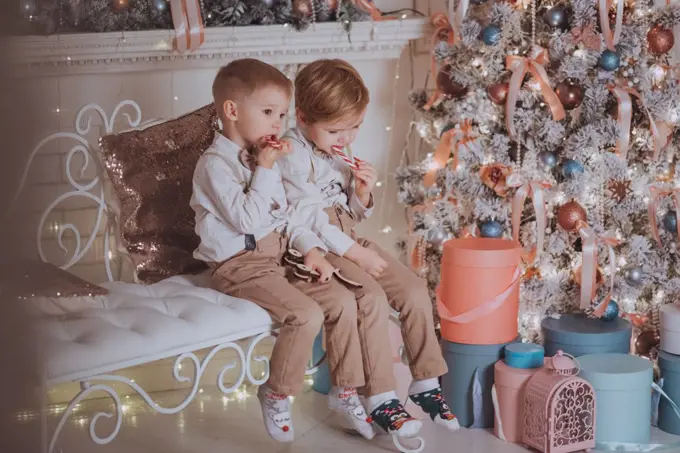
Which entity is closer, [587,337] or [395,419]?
[395,419]

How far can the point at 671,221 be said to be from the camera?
111 inches

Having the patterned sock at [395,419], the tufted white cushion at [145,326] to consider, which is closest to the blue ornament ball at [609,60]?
the patterned sock at [395,419]

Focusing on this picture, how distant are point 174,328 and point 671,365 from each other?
1572 mm

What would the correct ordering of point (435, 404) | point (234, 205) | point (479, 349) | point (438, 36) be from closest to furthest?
point (234, 205), point (435, 404), point (479, 349), point (438, 36)

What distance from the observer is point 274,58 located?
3104 millimetres

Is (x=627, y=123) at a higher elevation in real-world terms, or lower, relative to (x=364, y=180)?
higher

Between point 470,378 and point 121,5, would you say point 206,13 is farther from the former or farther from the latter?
point 470,378

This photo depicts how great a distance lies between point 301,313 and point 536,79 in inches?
46.2

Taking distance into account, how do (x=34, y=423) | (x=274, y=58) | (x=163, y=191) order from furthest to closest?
1. (x=274, y=58)
2. (x=163, y=191)
3. (x=34, y=423)

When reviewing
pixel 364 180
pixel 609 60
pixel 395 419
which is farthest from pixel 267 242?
pixel 609 60

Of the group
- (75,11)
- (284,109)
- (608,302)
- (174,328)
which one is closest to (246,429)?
(174,328)

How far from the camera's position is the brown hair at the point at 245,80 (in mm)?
2355

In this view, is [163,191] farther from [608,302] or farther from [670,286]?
[670,286]

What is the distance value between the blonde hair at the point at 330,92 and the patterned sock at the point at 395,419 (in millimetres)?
833
